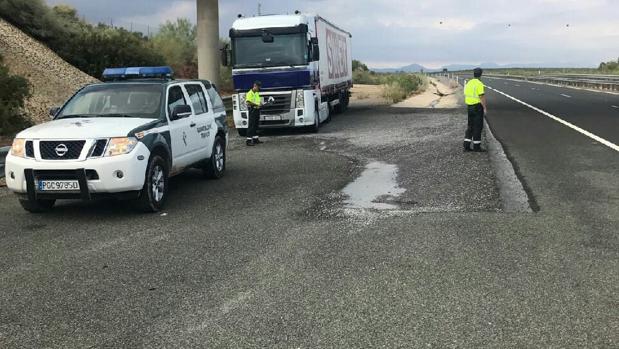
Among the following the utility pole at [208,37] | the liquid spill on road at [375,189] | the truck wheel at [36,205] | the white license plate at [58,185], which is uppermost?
the utility pole at [208,37]

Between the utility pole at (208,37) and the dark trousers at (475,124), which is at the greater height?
the utility pole at (208,37)

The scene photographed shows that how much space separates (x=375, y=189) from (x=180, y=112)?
3.18 m

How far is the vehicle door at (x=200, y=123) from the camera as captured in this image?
31.4 feet

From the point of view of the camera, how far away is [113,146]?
7.31 metres

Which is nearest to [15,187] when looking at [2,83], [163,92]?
[163,92]

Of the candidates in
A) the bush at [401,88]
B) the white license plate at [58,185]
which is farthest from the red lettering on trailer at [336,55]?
the white license plate at [58,185]

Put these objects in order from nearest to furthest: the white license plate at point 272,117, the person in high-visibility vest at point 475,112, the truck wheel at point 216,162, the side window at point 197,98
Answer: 1. the side window at point 197,98
2. the truck wheel at point 216,162
3. the person in high-visibility vest at point 475,112
4. the white license plate at point 272,117

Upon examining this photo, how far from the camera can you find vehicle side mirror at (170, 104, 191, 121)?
854 centimetres

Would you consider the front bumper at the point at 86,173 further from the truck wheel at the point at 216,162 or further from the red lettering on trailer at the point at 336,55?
the red lettering on trailer at the point at 336,55

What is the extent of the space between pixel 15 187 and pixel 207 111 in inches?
146

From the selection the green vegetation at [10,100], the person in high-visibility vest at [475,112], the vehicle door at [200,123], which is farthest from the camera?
the green vegetation at [10,100]

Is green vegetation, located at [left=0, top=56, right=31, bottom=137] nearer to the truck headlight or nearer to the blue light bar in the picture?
the blue light bar

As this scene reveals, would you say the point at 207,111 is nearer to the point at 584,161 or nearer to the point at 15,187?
the point at 15,187

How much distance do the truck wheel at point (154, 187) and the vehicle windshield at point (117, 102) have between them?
73 centimetres
